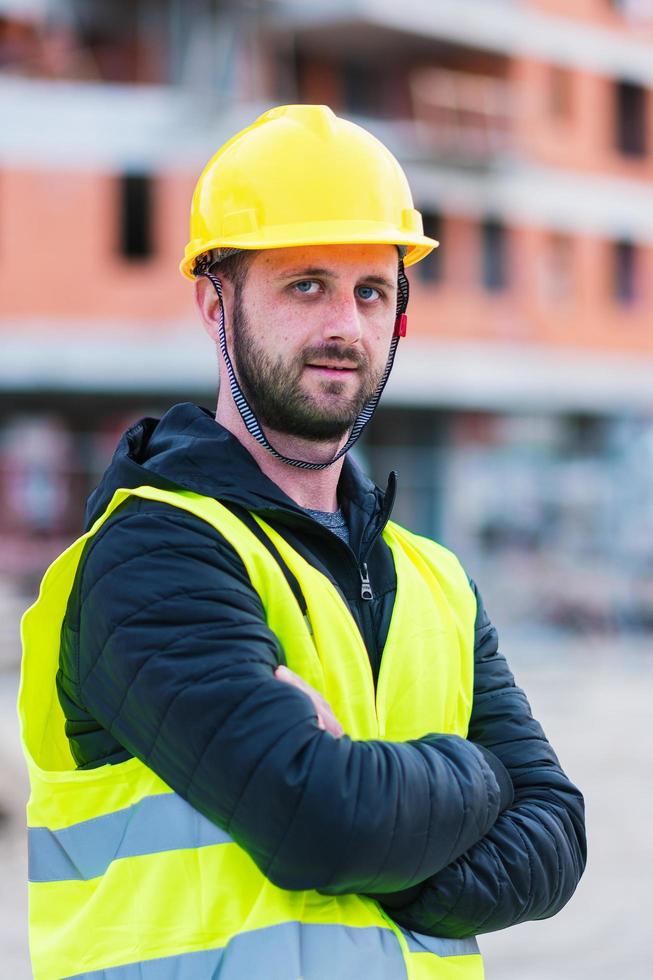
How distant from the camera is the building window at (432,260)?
26312mm

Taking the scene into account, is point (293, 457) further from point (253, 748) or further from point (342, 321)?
point (253, 748)

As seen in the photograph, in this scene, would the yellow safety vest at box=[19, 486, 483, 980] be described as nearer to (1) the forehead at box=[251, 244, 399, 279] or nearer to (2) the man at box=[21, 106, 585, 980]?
(2) the man at box=[21, 106, 585, 980]

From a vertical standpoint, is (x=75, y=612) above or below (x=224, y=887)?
above

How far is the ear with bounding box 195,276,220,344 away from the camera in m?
2.24

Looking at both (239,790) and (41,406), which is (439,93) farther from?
(239,790)

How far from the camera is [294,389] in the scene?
211 centimetres

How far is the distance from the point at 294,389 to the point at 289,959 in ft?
2.79

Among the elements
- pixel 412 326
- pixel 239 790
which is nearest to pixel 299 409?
pixel 239 790

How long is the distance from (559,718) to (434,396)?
49.6ft

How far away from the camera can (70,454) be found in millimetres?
18000

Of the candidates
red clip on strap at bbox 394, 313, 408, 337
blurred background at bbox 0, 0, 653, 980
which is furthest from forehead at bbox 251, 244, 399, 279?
blurred background at bbox 0, 0, 653, 980

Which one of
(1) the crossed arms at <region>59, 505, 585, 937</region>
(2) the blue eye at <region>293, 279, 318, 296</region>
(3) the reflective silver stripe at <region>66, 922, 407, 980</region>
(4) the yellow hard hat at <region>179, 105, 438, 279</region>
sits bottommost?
(3) the reflective silver stripe at <region>66, 922, 407, 980</region>

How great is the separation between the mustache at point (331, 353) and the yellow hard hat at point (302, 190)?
16cm

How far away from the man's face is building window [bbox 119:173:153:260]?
23087 millimetres
